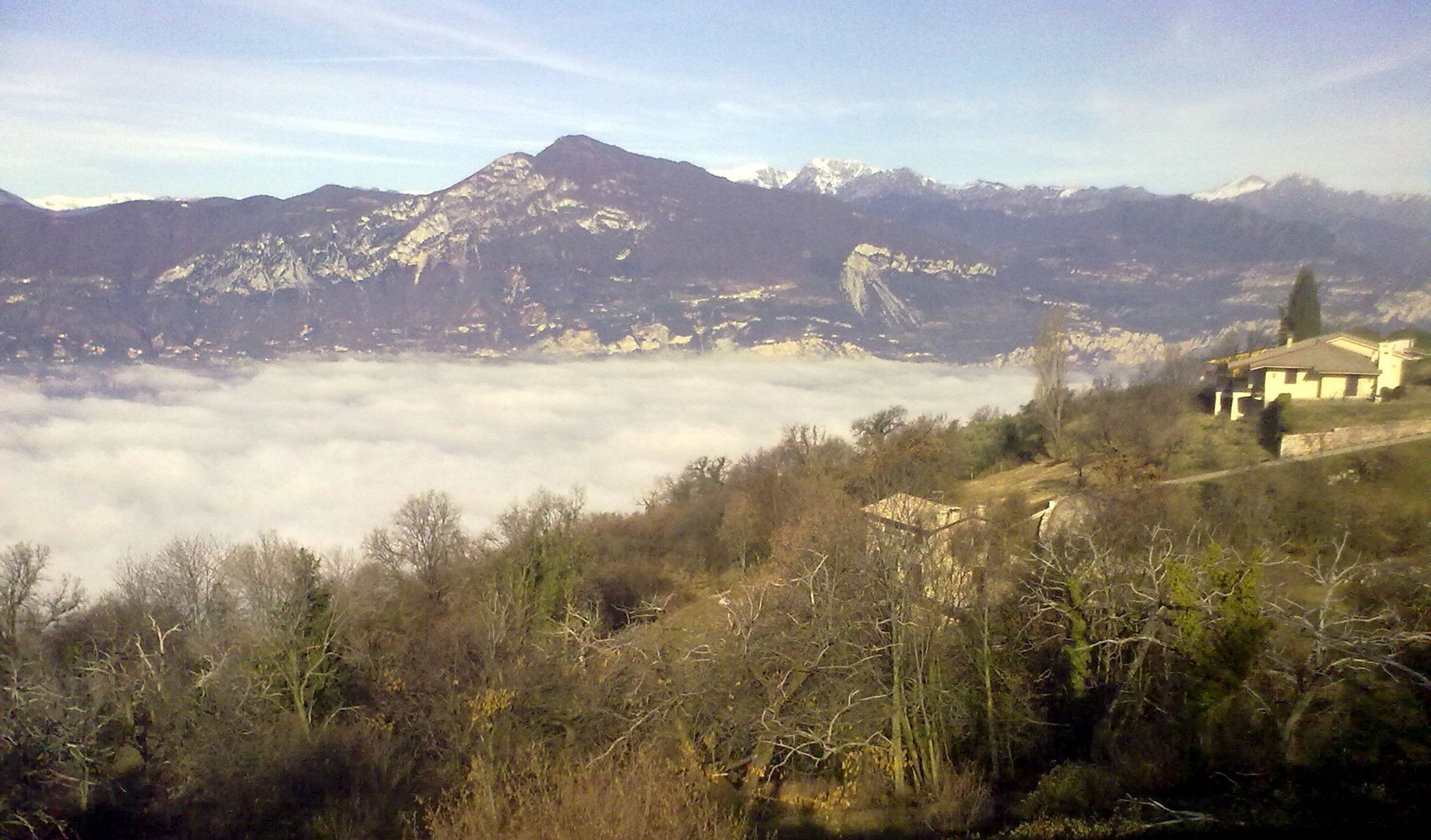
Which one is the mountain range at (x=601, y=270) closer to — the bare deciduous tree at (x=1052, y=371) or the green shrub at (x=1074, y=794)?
the bare deciduous tree at (x=1052, y=371)

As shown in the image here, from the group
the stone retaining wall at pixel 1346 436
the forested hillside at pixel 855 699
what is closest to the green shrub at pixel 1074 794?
the forested hillside at pixel 855 699

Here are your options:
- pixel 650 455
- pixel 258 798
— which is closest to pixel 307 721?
pixel 258 798

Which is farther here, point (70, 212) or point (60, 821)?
point (70, 212)

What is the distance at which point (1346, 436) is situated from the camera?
2758 cm

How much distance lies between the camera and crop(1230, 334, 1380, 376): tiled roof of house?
3262cm

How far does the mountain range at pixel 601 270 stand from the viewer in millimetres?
131000

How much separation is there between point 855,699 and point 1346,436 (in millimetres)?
22720

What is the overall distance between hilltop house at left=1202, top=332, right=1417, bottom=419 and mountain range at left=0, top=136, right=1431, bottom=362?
265 ft

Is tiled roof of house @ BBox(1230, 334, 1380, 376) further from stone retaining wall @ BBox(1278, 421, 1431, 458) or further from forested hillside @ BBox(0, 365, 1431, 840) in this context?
forested hillside @ BBox(0, 365, 1431, 840)

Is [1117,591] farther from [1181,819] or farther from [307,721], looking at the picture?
[307,721]

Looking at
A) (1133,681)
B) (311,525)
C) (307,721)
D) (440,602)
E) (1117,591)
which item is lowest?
(311,525)

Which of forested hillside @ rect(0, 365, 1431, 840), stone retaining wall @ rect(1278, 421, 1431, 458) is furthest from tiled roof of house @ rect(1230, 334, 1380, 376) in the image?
forested hillside @ rect(0, 365, 1431, 840)

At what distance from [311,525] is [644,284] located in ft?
266

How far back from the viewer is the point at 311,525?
273ft
